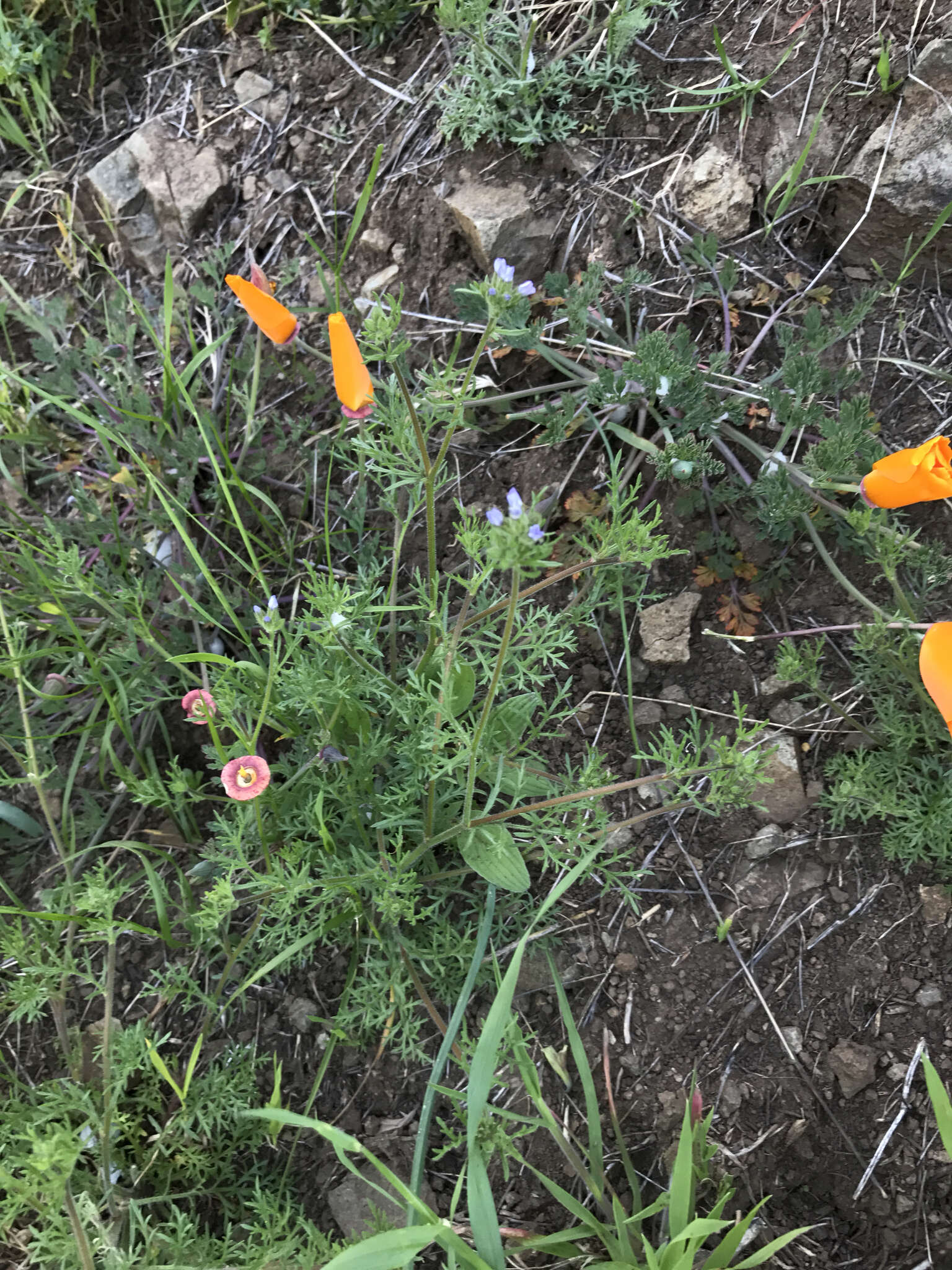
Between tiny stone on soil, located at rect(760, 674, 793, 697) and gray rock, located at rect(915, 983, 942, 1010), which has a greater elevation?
tiny stone on soil, located at rect(760, 674, 793, 697)

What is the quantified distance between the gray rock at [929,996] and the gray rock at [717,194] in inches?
67.0

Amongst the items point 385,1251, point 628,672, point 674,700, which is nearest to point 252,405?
point 628,672

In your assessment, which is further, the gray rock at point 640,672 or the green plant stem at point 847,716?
the gray rock at point 640,672

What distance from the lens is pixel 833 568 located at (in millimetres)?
1789

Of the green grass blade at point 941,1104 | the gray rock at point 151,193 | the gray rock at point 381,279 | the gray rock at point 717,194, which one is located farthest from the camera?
the gray rock at point 151,193

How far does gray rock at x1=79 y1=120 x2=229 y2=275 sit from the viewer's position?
8.18ft

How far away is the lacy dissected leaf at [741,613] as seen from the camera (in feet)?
6.26

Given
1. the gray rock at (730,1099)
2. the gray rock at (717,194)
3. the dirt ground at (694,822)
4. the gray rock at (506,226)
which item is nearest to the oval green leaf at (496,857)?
the dirt ground at (694,822)

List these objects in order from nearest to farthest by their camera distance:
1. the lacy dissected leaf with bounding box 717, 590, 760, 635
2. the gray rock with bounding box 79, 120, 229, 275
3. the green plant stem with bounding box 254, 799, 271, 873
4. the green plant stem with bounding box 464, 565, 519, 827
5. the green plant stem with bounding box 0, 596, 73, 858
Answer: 1. the green plant stem with bounding box 464, 565, 519, 827
2. the green plant stem with bounding box 254, 799, 271, 873
3. the green plant stem with bounding box 0, 596, 73, 858
4. the lacy dissected leaf with bounding box 717, 590, 760, 635
5. the gray rock with bounding box 79, 120, 229, 275

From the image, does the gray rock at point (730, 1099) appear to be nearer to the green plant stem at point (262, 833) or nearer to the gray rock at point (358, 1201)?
the gray rock at point (358, 1201)

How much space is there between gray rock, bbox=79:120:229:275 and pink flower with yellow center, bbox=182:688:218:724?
1.46 meters

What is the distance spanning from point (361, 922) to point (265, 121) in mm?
2209

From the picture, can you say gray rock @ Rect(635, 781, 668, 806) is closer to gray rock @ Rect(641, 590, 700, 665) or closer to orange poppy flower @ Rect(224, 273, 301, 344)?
gray rock @ Rect(641, 590, 700, 665)

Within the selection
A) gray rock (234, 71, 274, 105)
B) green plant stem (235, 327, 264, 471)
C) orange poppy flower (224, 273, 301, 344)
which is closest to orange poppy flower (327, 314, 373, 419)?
orange poppy flower (224, 273, 301, 344)
